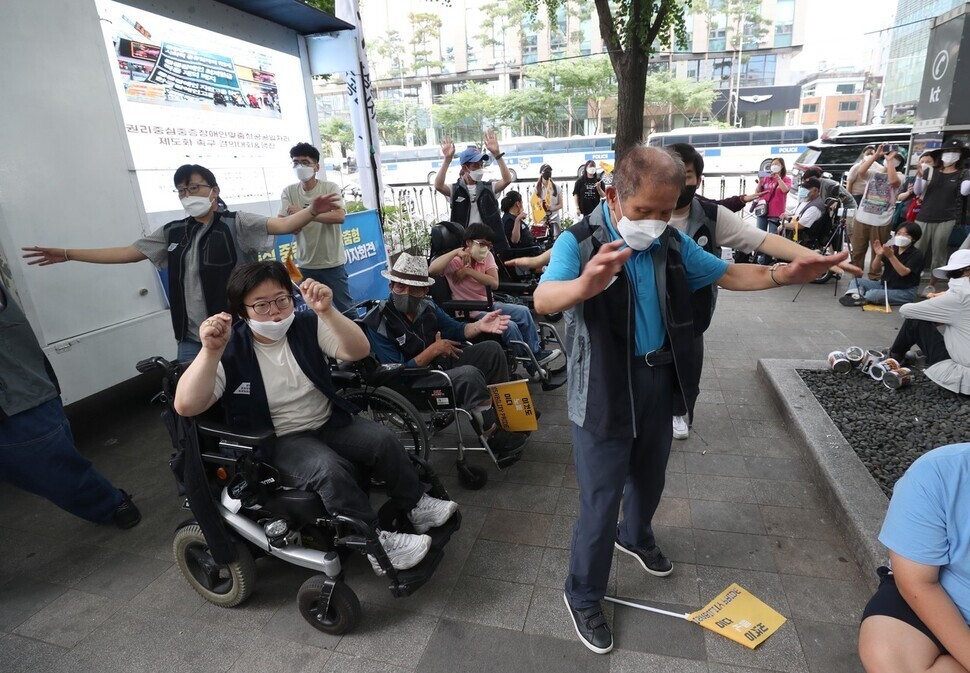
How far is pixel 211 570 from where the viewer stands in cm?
230

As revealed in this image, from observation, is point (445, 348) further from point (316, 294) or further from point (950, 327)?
point (950, 327)

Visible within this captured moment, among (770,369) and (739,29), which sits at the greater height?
(739,29)

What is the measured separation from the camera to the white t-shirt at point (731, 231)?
94.5 inches

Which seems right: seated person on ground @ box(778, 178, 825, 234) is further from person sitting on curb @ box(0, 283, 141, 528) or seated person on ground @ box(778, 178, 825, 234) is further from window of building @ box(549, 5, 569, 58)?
window of building @ box(549, 5, 569, 58)

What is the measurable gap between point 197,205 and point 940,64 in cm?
988

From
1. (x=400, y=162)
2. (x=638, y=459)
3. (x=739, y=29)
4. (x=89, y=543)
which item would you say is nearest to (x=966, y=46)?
(x=638, y=459)

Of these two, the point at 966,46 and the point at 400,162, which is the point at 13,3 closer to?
the point at 966,46

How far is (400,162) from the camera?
29609 mm

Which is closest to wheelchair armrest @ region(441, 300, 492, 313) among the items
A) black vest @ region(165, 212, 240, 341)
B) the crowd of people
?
the crowd of people

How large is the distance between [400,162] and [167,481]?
92.6 ft

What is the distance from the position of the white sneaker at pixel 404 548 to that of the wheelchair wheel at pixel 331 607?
150 mm

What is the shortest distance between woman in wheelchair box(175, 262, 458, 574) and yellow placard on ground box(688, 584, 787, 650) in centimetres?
111

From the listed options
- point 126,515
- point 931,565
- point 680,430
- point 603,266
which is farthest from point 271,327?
point 680,430

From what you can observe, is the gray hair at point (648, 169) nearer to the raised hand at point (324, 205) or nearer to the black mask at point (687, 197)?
the black mask at point (687, 197)
